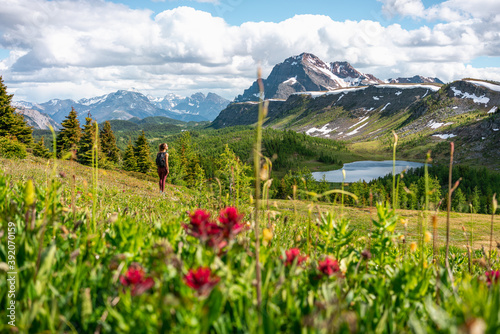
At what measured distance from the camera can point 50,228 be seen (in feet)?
9.92

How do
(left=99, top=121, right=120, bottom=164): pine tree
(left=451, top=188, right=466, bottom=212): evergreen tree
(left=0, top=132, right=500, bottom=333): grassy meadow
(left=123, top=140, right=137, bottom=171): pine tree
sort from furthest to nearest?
(left=451, top=188, right=466, bottom=212): evergreen tree, (left=99, top=121, right=120, bottom=164): pine tree, (left=123, top=140, right=137, bottom=171): pine tree, (left=0, top=132, right=500, bottom=333): grassy meadow

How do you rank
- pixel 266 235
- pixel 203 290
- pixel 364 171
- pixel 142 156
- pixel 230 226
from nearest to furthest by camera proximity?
pixel 203 290 → pixel 230 226 → pixel 266 235 → pixel 142 156 → pixel 364 171

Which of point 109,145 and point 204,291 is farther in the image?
point 109,145

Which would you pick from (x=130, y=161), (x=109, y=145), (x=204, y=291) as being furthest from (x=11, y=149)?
(x=109, y=145)

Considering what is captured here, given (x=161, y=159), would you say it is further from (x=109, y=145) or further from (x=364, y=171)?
(x=364, y=171)

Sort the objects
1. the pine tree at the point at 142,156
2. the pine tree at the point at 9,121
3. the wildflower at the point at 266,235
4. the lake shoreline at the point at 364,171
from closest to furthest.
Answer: the wildflower at the point at 266,235
the pine tree at the point at 9,121
the pine tree at the point at 142,156
the lake shoreline at the point at 364,171

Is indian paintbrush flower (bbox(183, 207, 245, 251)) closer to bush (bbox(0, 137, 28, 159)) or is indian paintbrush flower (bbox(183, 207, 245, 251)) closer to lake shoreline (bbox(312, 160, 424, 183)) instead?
bush (bbox(0, 137, 28, 159))

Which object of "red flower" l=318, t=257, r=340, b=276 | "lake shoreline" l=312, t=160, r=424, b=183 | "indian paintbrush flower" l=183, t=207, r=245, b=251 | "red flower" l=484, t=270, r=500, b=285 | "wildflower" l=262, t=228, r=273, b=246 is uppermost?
"indian paintbrush flower" l=183, t=207, r=245, b=251

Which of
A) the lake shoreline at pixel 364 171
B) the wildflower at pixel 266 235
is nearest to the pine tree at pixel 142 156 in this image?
the lake shoreline at pixel 364 171

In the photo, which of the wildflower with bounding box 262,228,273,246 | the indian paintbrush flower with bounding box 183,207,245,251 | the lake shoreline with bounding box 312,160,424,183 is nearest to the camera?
the indian paintbrush flower with bounding box 183,207,245,251

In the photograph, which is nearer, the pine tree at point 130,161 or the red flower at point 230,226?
the red flower at point 230,226

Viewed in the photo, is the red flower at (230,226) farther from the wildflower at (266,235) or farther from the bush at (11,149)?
the bush at (11,149)

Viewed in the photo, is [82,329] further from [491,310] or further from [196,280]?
[491,310]

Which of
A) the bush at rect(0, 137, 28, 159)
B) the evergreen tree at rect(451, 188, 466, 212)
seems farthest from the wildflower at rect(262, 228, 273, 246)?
the evergreen tree at rect(451, 188, 466, 212)
